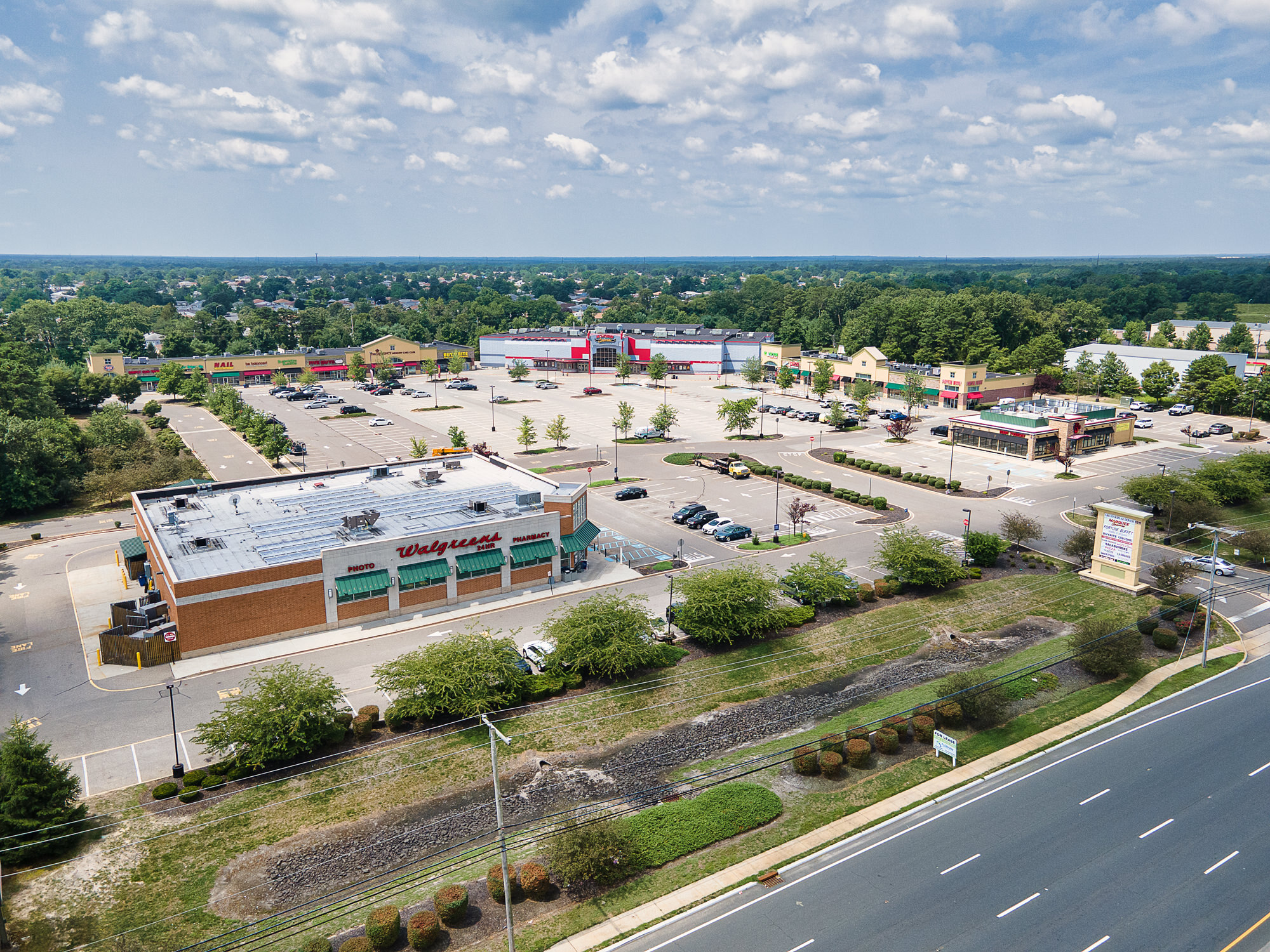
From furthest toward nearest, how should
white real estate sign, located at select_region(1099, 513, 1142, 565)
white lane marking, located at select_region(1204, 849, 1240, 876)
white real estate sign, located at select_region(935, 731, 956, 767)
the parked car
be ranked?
the parked car → white real estate sign, located at select_region(1099, 513, 1142, 565) → white real estate sign, located at select_region(935, 731, 956, 767) → white lane marking, located at select_region(1204, 849, 1240, 876)

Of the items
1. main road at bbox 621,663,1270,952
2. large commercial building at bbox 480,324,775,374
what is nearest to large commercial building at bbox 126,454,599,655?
main road at bbox 621,663,1270,952

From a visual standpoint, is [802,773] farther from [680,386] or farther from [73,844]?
[680,386]

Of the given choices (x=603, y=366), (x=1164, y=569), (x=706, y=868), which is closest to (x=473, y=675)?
(x=706, y=868)

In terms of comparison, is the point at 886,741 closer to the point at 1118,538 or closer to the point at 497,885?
the point at 497,885

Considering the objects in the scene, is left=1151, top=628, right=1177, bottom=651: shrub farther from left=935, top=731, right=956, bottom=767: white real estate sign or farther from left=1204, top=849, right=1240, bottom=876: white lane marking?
left=935, top=731, right=956, bottom=767: white real estate sign

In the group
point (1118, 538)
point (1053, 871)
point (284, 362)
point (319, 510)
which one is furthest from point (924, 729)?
point (284, 362)

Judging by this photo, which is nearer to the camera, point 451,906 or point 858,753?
point 451,906
